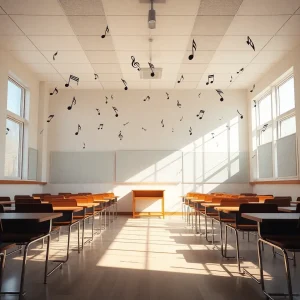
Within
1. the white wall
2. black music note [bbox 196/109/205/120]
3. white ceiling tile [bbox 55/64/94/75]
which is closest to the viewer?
white ceiling tile [bbox 55/64/94/75]

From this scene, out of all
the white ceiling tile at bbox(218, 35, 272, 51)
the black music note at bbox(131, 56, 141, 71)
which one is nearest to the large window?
the black music note at bbox(131, 56, 141, 71)

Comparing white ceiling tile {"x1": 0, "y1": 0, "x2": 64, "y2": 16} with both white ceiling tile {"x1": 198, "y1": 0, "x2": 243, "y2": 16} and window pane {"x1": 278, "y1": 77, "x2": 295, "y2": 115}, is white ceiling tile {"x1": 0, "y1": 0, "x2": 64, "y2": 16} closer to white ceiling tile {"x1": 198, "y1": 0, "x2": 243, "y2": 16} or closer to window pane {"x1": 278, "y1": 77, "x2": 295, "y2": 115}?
white ceiling tile {"x1": 198, "y1": 0, "x2": 243, "y2": 16}

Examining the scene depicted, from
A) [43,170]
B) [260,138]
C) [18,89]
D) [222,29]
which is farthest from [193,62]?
[43,170]

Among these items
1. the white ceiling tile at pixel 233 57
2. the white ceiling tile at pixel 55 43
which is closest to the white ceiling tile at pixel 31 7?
the white ceiling tile at pixel 55 43

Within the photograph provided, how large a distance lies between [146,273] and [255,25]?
4923 millimetres

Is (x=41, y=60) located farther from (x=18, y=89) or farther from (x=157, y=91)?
(x=157, y=91)

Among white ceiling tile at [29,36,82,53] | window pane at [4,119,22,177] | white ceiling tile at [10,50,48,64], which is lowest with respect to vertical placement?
window pane at [4,119,22,177]

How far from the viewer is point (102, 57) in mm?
7656

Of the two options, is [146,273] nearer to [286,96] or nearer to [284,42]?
[284,42]

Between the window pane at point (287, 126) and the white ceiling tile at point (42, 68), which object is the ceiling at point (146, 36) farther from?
the window pane at point (287, 126)

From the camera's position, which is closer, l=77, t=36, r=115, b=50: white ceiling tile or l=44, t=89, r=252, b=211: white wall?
l=77, t=36, r=115, b=50: white ceiling tile

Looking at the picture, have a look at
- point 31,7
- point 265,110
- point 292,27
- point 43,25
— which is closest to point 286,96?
point 265,110

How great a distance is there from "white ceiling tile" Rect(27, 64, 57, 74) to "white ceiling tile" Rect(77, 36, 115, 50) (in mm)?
1686

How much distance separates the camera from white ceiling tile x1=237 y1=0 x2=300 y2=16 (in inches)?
208
